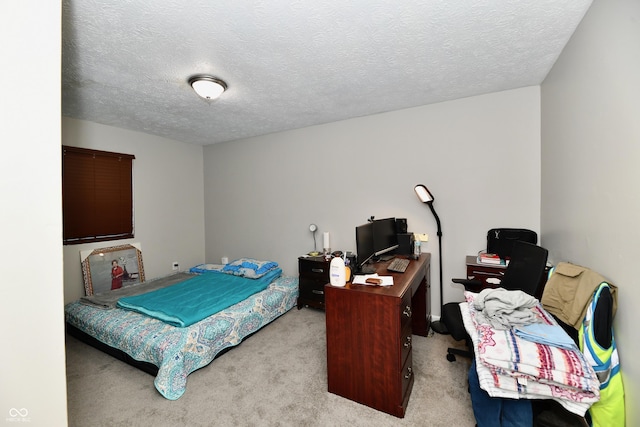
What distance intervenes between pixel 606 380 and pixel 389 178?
2.35 metres

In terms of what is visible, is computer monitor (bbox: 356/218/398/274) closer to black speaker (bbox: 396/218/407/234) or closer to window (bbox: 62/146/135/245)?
black speaker (bbox: 396/218/407/234)

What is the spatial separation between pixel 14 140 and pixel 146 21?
43.0 inches

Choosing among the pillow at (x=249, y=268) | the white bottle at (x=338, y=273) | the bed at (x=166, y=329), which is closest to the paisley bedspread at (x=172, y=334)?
the bed at (x=166, y=329)

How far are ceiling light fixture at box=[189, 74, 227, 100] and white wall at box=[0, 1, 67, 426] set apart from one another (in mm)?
1220

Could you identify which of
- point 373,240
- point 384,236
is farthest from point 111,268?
point 384,236

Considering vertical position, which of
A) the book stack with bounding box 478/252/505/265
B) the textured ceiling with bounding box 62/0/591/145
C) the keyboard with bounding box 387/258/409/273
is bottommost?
the keyboard with bounding box 387/258/409/273

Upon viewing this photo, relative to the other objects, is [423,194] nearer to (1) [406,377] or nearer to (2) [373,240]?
(2) [373,240]

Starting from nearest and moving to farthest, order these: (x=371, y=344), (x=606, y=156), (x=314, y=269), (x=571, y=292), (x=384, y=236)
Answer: (x=606, y=156)
(x=571, y=292)
(x=371, y=344)
(x=384, y=236)
(x=314, y=269)

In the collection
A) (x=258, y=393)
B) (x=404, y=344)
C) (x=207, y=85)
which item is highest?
(x=207, y=85)

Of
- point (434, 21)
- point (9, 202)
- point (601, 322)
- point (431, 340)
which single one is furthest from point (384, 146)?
point (9, 202)

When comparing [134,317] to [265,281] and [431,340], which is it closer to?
[265,281]

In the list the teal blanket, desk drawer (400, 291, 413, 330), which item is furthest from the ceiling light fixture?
desk drawer (400, 291, 413, 330)

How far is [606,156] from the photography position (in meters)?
1.38

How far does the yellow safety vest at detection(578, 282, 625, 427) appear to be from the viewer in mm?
1229
